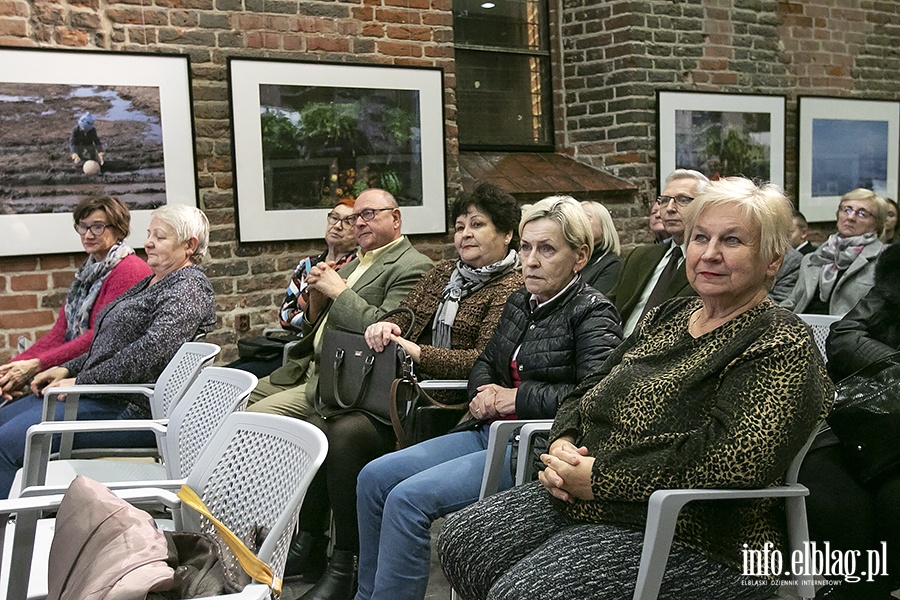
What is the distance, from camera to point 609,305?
2.88m

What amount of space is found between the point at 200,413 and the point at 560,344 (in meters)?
1.06

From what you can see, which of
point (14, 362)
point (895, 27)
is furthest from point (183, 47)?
point (895, 27)

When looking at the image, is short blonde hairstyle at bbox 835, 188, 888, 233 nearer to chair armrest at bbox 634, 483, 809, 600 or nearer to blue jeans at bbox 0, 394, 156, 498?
chair armrest at bbox 634, 483, 809, 600

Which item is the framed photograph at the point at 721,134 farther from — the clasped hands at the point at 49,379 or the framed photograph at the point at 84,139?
the clasped hands at the point at 49,379

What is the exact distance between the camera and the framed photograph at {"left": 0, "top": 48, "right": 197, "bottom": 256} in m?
4.73

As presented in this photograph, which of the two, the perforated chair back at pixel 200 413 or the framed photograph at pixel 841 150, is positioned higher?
the framed photograph at pixel 841 150

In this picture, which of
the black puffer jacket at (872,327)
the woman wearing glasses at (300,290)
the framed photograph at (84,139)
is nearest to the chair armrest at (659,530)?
the black puffer jacket at (872,327)

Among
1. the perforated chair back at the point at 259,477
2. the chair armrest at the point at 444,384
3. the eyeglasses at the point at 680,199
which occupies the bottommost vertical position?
the chair armrest at the point at 444,384

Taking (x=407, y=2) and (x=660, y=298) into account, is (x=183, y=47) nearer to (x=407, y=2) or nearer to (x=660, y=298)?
(x=407, y=2)

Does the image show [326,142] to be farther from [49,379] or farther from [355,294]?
[49,379]

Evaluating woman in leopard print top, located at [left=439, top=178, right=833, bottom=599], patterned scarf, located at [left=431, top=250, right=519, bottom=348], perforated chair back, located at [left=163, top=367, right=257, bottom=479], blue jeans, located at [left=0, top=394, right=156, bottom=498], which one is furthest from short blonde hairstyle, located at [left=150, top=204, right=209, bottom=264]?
woman in leopard print top, located at [left=439, top=178, right=833, bottom=599]

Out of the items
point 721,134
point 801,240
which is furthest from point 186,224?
point 721,134

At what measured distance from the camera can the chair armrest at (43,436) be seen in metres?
2.88

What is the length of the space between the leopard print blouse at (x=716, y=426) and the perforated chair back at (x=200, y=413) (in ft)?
3.29
